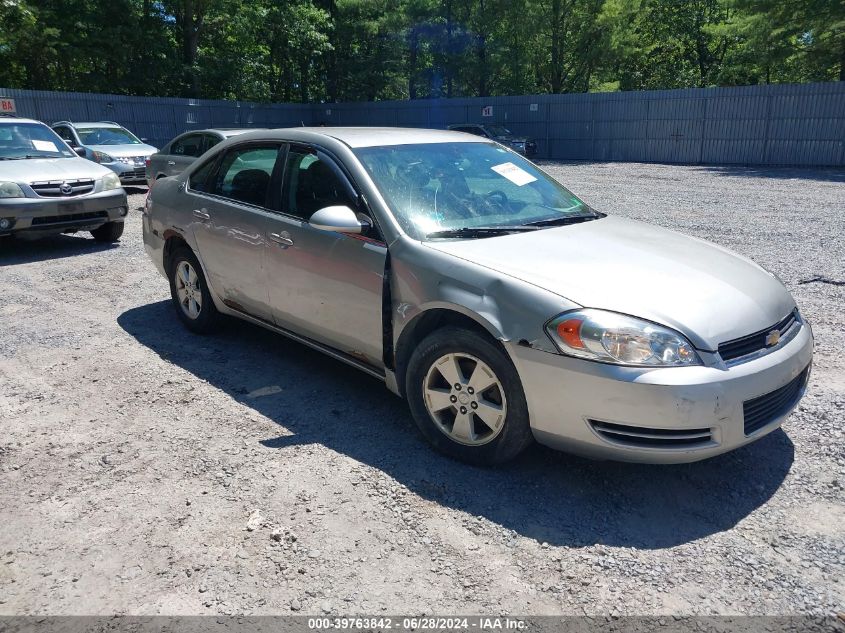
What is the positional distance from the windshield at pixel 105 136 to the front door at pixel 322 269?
1404cm

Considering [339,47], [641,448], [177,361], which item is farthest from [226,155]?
[339,47]

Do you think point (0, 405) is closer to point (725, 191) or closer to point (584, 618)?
point (584, 618)

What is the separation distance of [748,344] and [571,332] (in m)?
0.85

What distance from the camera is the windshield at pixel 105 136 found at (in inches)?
653

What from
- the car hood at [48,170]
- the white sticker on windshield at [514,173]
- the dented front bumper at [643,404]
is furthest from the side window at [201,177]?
the car hood at [48,170]

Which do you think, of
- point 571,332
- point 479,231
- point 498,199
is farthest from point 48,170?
point 571,332

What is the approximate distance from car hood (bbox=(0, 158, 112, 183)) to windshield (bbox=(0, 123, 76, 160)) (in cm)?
28

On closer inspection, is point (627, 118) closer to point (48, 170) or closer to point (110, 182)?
point (110, 182)

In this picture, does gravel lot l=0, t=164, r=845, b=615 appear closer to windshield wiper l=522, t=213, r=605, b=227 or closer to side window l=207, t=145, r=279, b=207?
side window l=207, t=145, r=279, b=207

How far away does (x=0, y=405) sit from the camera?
14.8 ft

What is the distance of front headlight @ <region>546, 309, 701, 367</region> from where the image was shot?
3.05 metres

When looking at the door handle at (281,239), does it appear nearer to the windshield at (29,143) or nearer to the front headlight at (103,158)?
the windshield at (29,143)

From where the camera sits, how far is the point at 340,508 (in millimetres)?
3281

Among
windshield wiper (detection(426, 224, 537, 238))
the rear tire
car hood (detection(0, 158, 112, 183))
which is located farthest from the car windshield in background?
the rear tire
